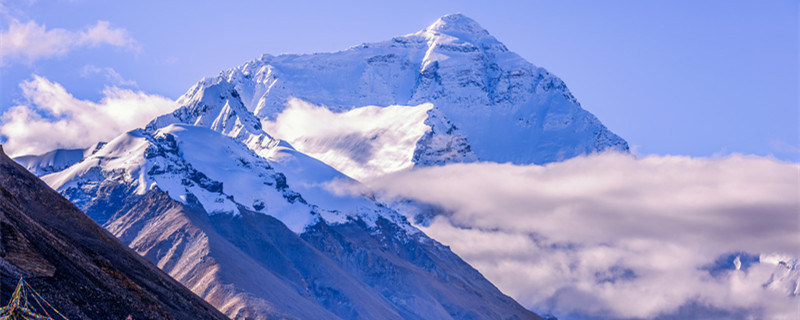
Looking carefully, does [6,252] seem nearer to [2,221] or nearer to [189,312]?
[2,221]

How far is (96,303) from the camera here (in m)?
151

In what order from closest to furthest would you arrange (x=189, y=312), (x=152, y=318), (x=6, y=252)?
(x=6, y=252)
(x=152, y=318)
(x=189, y=312)

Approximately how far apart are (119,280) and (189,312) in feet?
79.9

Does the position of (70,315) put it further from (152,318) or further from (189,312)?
(189,312)

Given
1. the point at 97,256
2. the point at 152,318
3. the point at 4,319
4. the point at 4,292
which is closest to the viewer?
the point at 4,319

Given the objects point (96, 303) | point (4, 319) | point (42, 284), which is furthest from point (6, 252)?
point (4, 319)

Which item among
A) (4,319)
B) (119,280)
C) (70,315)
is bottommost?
(4,319)

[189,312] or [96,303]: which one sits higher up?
[189,312]

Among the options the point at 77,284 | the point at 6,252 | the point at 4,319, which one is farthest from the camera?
the point at 77,284

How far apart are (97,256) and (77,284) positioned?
3372 centimetres

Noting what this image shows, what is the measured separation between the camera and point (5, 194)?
18438 cm

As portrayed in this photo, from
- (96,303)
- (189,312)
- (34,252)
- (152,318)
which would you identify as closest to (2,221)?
(34,252)

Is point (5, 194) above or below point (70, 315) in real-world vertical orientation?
above

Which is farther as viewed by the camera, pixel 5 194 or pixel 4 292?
pixel 5 194
